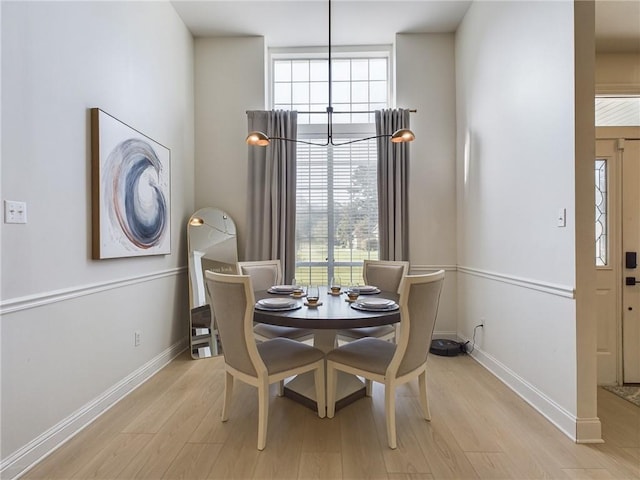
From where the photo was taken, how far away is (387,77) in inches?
158

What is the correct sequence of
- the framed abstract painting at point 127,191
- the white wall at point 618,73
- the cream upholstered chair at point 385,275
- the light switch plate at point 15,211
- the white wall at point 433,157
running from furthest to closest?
A: the white wall at point 433,157 → the cream upholstered chair at point 385,275 → the white wall at point 618,73 → the framed abstract painting at point 127,191 → the light switch plate at point 15,211

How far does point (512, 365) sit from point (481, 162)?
1833mm

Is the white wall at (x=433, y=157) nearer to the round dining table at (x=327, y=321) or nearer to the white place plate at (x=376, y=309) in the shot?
the round dining table at (x=327, y=321)

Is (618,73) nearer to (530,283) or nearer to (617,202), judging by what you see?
(617,202)

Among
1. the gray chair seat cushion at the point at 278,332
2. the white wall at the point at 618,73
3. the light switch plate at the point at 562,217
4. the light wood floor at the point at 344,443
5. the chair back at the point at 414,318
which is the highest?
the white wall at the point at 618,73

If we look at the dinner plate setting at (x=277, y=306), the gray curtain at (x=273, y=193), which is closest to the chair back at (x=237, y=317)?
the dinner plate setting at (x=277, y=306)

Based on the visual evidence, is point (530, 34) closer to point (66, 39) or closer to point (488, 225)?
point (488, 225)

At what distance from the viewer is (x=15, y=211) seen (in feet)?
5.39

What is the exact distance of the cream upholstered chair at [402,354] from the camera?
1.77 metres

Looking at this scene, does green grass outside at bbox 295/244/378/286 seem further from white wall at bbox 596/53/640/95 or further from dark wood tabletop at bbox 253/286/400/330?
white wall at bbox 596/53/640/95

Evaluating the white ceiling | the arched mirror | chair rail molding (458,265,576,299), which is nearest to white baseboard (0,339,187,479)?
the arched mirror

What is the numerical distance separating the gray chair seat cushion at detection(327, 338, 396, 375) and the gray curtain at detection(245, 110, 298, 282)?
1.68 m

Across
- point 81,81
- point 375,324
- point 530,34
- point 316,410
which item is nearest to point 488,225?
point 530,34

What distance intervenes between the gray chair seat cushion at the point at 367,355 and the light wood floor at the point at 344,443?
42 centimetres
